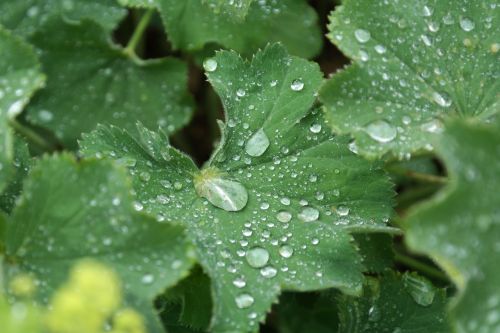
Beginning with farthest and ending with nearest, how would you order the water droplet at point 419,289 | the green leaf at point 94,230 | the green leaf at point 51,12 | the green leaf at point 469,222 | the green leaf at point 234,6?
the green leaf at point 51,12 < the green leaf at point 234,6 < the water droplet at point 419,289 < the green leaf at point 94,230 < the green leaf at point 469,222

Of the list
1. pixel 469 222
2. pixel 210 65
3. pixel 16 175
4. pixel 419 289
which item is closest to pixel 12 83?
pixel 16 175

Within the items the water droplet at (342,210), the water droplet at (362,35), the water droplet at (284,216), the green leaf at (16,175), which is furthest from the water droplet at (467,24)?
the green leaf at (16,175)

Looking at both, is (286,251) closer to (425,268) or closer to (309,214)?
(309,214)

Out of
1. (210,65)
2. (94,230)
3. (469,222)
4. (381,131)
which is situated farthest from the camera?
(210,65)

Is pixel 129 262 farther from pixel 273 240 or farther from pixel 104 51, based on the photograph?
pixel 104 51

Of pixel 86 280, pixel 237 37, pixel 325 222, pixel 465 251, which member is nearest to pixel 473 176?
pixel 465 251

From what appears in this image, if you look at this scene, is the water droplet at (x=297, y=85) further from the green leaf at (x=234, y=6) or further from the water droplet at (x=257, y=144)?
the green leaf at (x=234, y=6)

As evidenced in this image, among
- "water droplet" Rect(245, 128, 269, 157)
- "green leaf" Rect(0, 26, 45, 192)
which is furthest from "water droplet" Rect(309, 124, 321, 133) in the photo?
"green leaf" Rect(0, 26, 45, 192)
